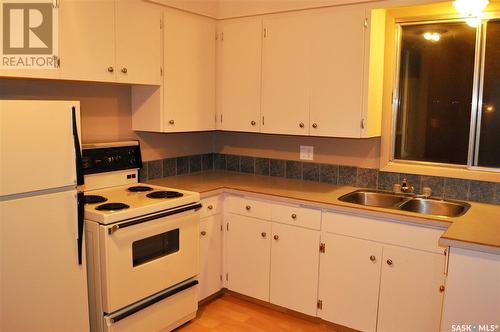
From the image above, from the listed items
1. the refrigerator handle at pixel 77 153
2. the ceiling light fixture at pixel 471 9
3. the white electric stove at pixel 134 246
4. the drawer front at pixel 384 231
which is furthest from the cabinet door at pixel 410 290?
the refrigerator handle at pixel 77 153

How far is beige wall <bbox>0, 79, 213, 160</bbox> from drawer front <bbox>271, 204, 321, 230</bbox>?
109 centimetres

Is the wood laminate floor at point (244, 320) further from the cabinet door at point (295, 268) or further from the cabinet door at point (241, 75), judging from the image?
the cabinet door at point (241, 75)

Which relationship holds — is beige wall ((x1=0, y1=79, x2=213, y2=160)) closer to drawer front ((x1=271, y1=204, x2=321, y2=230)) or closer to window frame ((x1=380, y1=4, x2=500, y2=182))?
drawer front ((x1=271, y1=204, x2=321, y2=230))

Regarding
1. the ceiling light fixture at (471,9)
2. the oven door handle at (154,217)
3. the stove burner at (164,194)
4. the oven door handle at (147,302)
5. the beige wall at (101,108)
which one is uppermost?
the ceiling light fixture at (471,9)

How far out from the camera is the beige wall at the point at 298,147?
3.34m

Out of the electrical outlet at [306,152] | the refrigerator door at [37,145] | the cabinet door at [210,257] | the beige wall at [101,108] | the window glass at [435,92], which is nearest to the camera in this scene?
the refrigerator door at [37,145]

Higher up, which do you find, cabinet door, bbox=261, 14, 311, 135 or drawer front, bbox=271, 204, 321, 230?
cabinet door, bbox=261, 14, 311, 135

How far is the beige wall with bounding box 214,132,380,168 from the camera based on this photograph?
334cm

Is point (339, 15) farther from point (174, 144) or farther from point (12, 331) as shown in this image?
point (12, 331)

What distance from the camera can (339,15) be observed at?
298 centimetres

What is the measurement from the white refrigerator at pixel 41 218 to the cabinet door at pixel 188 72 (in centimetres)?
106

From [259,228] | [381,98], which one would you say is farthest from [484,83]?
[259,228]

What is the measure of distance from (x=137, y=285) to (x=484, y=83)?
8.33 ft

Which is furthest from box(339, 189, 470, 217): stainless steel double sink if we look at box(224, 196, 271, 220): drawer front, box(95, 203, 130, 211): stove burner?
box(95, 203, 130, 211): stove burner
